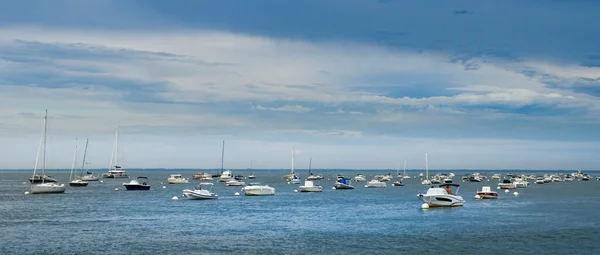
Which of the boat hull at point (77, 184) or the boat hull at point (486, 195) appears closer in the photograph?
the boat hull at point (486, 195)

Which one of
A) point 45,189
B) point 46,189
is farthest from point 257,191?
point 45,189

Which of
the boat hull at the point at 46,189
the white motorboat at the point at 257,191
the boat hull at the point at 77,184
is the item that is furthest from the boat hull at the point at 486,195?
the boat hull at the point at 77,184

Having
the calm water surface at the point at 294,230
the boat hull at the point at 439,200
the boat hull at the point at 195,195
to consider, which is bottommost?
the calm water surface at the point at 294,230

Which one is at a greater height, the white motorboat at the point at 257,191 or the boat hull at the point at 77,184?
the white motorboat at the point at 257,191

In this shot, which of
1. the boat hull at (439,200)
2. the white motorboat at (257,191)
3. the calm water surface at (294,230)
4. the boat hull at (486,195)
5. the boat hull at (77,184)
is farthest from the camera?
the boat hull at (77,184)

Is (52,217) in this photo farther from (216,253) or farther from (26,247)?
Result: (216,253)

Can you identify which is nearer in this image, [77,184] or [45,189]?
[45,189]

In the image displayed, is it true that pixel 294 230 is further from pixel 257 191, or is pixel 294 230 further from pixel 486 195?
pixel 257 191

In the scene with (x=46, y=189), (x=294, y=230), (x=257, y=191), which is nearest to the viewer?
(x=294, y=230)

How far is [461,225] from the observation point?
74250mm

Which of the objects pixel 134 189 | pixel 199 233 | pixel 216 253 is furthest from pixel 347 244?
pixel 134 189

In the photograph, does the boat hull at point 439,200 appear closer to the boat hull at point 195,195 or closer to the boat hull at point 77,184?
the boat hull at point 195,195

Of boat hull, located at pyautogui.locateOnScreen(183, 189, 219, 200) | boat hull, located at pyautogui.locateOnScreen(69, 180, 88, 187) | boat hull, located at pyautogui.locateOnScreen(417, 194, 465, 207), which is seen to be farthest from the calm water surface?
boat hull, located at pyautogui.locateOnScreen(69, 180, 88, 187)

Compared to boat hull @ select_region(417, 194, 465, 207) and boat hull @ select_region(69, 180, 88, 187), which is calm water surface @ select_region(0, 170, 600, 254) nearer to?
boat hull @ select_region(417, 194, 465, 207)
